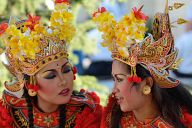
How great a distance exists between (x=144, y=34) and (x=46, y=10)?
2.07 metres

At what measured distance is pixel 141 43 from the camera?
3002mm

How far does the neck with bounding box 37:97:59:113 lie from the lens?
3459mm

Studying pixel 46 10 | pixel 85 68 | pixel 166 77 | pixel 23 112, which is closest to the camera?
pixel 166 77

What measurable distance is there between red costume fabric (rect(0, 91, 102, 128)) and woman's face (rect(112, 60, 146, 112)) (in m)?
0.40

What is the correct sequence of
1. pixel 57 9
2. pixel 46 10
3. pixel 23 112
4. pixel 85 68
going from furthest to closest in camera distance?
pixel 85 68 < pixel 46 10 < pixel 23 112 < pixel 57 9

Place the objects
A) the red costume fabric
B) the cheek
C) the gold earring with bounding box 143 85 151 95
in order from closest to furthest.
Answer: the gold earring with bounding box 143 85 151 95 → the cheek → the red costume fabric

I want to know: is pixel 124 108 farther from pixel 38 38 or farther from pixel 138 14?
pixel 38 38

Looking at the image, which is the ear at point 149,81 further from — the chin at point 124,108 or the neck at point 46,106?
the neck at point 46,106

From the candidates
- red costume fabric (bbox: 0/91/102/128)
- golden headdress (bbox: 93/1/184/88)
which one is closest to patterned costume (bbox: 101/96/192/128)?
red costume fabric (bbox: 0/91/102/128)

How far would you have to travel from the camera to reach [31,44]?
3197 millimetres

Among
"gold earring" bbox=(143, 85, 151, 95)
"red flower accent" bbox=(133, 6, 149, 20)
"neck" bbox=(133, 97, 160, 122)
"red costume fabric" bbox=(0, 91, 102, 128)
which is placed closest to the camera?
"red flower accent" bbox=(133, 6, 149, 20)

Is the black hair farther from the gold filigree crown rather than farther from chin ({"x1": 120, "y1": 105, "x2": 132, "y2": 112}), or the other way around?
the gold filigree crown

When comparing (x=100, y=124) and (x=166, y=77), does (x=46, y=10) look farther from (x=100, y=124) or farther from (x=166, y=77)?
(x=166, y=77)

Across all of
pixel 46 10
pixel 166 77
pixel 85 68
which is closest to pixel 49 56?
pixel 166 77
